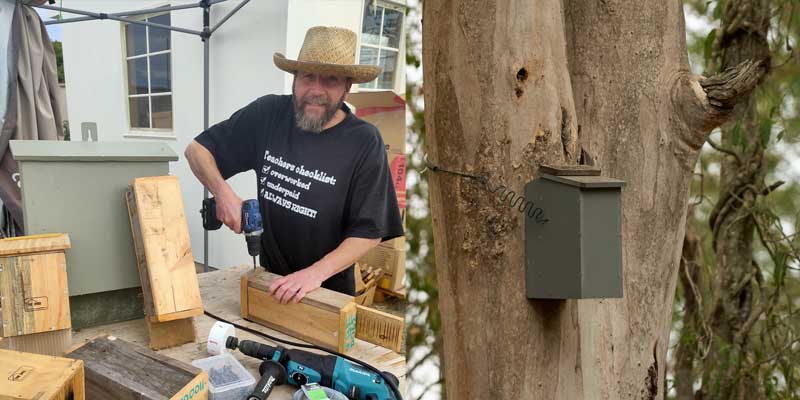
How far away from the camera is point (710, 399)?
9.73ft

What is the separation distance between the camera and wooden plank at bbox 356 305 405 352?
5.58 feet

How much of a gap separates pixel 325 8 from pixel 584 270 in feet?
4.07

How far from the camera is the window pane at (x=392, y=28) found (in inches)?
77.2

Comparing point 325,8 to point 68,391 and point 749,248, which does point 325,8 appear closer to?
point 68,391

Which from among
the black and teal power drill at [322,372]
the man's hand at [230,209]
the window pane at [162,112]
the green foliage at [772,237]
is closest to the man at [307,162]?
the man's hand at [230,209]

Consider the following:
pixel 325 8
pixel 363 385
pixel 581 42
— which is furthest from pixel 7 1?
pixel 581 42

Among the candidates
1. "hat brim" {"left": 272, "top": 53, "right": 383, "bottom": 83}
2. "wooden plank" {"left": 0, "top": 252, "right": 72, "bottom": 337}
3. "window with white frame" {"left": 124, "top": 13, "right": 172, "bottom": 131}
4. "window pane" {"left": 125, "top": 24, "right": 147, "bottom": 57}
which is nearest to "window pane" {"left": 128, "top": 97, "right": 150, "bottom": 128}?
"window with white frame" {"left": 124, "top": 13, "right": 172, "bottom": 131}

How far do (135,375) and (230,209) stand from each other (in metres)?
0.68

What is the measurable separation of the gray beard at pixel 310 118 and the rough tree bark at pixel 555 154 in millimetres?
868

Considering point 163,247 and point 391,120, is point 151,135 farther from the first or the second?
point 391,120

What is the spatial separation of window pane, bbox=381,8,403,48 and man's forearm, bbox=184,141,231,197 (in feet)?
2.20

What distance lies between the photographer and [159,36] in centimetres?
170

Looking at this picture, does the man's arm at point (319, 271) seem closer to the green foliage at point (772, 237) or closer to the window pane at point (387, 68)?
the window pane at point (387, 68)

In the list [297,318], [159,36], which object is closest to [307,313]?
[297,318]
